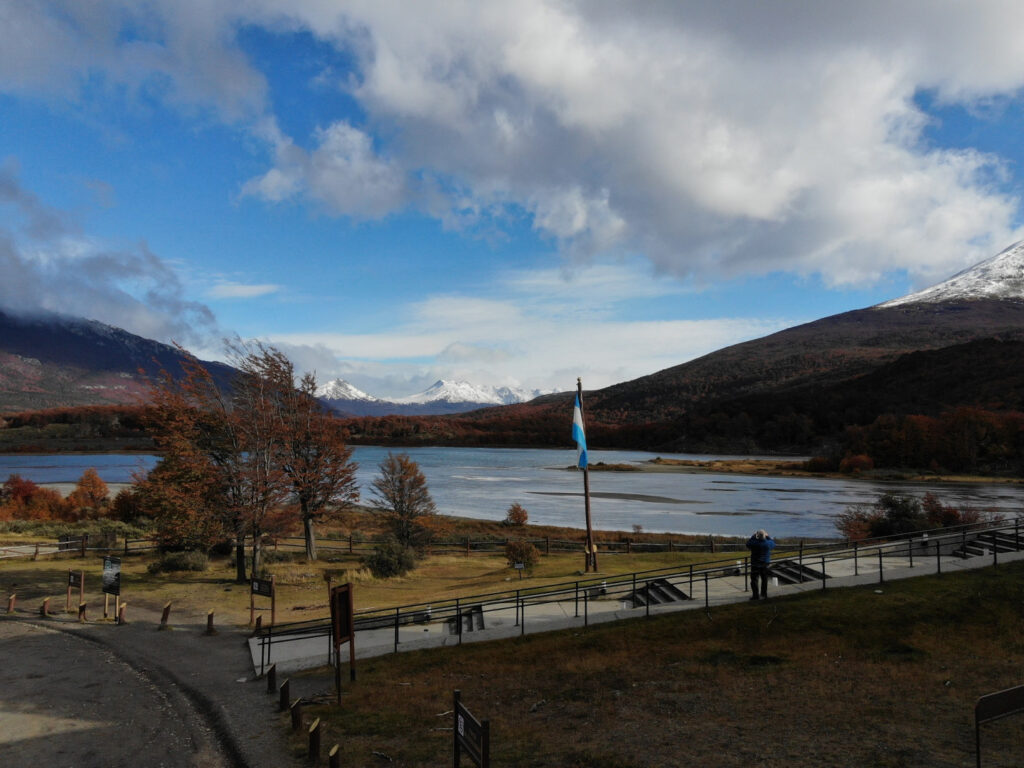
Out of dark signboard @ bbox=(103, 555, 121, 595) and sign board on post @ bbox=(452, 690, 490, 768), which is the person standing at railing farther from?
dark signboard @ bbox=(103, 555, 121, 595)

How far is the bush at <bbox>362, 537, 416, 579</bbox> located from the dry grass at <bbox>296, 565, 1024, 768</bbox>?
12.8m

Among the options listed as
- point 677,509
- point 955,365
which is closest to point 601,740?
point 677,509

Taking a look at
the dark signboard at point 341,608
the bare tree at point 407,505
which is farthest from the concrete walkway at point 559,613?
the bare tree at point 407,505

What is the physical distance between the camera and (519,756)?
27.7 feet

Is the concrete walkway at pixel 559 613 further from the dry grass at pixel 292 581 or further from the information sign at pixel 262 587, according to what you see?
the dry grass at pixel 292 581

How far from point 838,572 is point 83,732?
18.8 m

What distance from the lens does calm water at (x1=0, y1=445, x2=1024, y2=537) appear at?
5309 cm

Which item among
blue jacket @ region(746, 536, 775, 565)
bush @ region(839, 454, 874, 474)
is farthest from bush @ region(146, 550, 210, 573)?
bush @ region(839, 454, 874, 474)

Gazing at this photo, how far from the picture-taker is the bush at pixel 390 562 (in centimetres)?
2695

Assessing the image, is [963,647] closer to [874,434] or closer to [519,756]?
[519,756]

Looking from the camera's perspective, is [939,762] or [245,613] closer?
[939,762]

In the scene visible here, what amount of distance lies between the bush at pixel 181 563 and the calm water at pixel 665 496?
4677 mm

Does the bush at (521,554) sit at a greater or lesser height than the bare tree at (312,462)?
lesser

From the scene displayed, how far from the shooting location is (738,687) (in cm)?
1091
